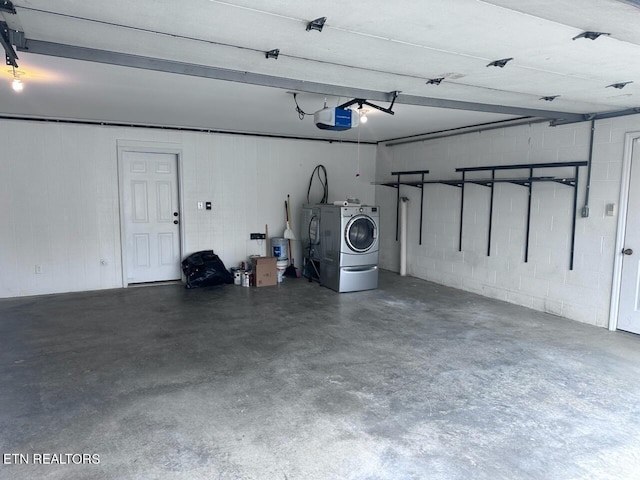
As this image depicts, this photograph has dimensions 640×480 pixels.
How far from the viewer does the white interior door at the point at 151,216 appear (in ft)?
20.4

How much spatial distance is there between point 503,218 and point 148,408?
485 cm

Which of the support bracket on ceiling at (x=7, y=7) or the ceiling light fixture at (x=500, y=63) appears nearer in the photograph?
the support bracket on ceiling at (x=7, y=7)

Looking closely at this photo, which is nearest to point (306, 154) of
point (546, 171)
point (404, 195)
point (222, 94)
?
point (404, 195)

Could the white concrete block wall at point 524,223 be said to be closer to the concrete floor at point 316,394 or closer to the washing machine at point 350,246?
the concrete floor at point 316,394

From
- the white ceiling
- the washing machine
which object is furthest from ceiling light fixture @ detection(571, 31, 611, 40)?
the washing machine

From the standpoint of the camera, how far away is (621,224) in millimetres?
4363

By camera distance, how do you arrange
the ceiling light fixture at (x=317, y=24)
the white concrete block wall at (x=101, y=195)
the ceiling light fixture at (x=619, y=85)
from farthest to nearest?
the white concrete block wall at (x=101, y=195) < the ceiling light fixture at (x=619, y=85) < the ceiling light fixture at (x=317, y=24)

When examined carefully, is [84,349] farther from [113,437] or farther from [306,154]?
[306,154]

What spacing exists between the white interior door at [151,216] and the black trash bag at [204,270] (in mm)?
385

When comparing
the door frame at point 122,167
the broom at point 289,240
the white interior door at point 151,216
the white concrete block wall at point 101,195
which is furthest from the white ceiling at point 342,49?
the broom at point 289,240

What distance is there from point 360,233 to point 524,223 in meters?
2.24

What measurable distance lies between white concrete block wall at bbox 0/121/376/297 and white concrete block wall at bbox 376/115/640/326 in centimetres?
225

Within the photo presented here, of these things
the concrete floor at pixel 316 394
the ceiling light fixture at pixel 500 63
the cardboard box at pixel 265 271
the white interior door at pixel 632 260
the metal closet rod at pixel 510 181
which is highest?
the ceiling light fixture at pixel 500 63

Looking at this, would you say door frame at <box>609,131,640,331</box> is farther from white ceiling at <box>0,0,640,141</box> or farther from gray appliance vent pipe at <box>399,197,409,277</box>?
gray appliance vent pipe at <box>399,197,409,277</box>
